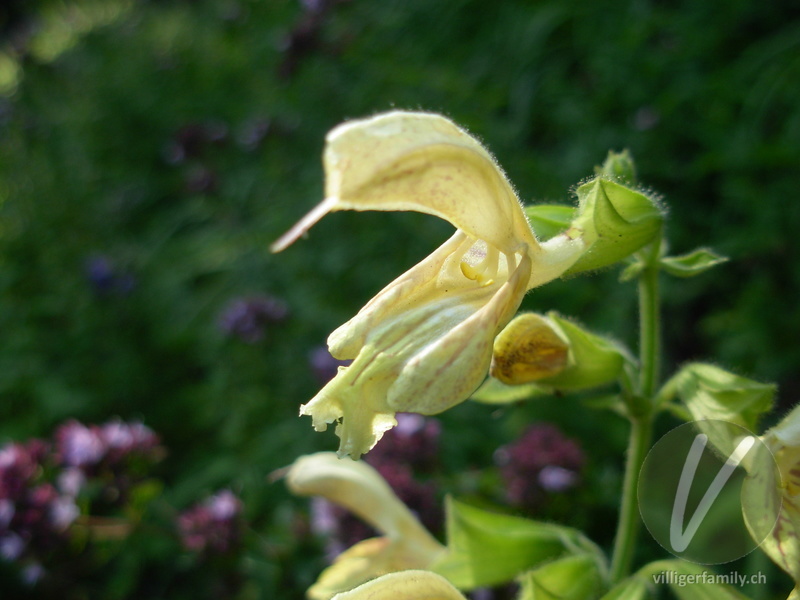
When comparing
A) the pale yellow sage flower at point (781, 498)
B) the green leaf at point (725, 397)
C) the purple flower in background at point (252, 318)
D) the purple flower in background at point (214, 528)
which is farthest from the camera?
the purple flower in background at point (252, 318)

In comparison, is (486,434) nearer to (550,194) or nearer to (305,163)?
(550,194)

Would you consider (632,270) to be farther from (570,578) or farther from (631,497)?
(570,578)

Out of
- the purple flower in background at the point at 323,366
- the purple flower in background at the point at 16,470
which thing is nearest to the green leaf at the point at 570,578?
the purple flower in background at the point at 323,366

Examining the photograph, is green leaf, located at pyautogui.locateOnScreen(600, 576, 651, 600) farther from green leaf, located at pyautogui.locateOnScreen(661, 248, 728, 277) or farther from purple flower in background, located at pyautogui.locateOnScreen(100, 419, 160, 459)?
purple flower in background, located at pyautogui.locateOnScreen(100, 419, 160, 459)

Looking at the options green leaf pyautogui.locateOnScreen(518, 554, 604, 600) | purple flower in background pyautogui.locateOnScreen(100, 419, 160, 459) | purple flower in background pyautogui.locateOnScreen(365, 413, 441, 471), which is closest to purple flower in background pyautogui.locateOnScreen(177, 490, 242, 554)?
purple flower in background pyautogui.locateOnScreen(100, 419, 160, 459)

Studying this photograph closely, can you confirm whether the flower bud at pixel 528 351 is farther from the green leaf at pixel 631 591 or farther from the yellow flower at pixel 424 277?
the green leaf at pixel 631 591
